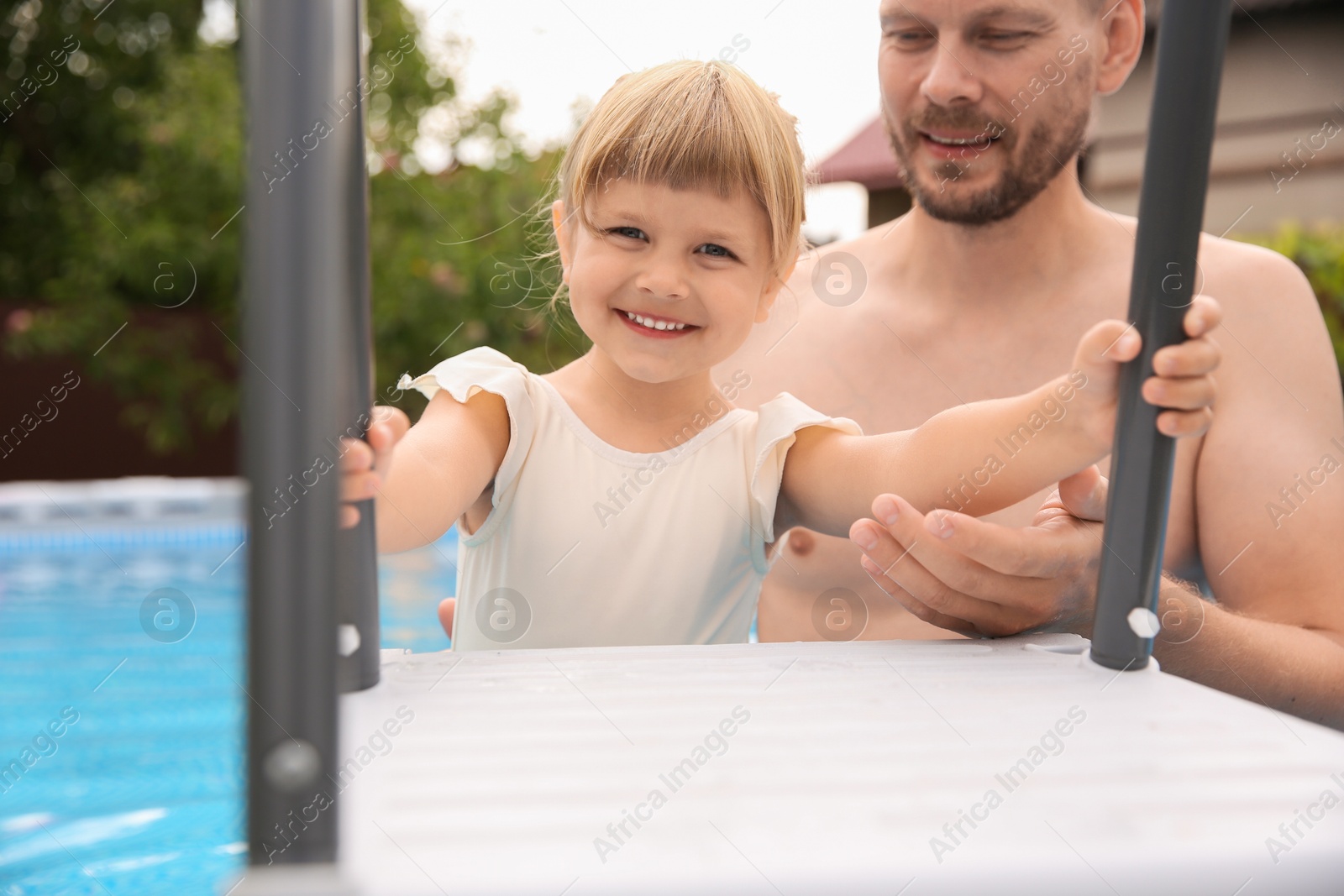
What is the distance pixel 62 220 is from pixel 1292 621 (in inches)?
347

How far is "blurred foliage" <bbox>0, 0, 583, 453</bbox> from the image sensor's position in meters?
6.12

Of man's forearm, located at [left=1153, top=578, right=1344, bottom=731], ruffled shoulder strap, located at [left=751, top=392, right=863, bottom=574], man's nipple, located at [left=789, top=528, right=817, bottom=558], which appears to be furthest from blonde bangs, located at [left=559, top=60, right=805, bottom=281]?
man's forearm, located at [left=1153, top=578, right=1344, bottom=731]

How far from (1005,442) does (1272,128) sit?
22.5ft

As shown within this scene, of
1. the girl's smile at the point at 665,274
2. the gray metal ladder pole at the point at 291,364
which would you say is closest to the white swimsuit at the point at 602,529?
the girl's smile at the point at 665,274

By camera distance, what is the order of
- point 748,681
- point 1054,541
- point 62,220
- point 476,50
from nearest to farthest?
1. point 748,681
2. point 1054,541
3. point 476,50
4. point 62,220

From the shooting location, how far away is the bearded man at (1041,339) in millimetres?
1778

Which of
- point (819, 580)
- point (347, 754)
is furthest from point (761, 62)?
point (347, 754)

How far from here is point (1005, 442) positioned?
1.18 metres

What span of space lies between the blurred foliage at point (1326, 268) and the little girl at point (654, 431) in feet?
15.0

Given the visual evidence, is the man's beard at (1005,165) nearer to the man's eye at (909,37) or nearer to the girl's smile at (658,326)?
the man's eye at (909,37)

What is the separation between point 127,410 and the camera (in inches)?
302

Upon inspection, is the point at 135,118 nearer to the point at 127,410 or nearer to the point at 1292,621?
the point at 127,410

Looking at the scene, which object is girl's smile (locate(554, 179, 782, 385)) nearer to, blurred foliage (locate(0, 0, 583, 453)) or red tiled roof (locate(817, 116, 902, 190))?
blurred foliage (locate(0, 0, 583, 453))

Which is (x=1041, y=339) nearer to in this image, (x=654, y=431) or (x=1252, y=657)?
(x=1252, y=657)
